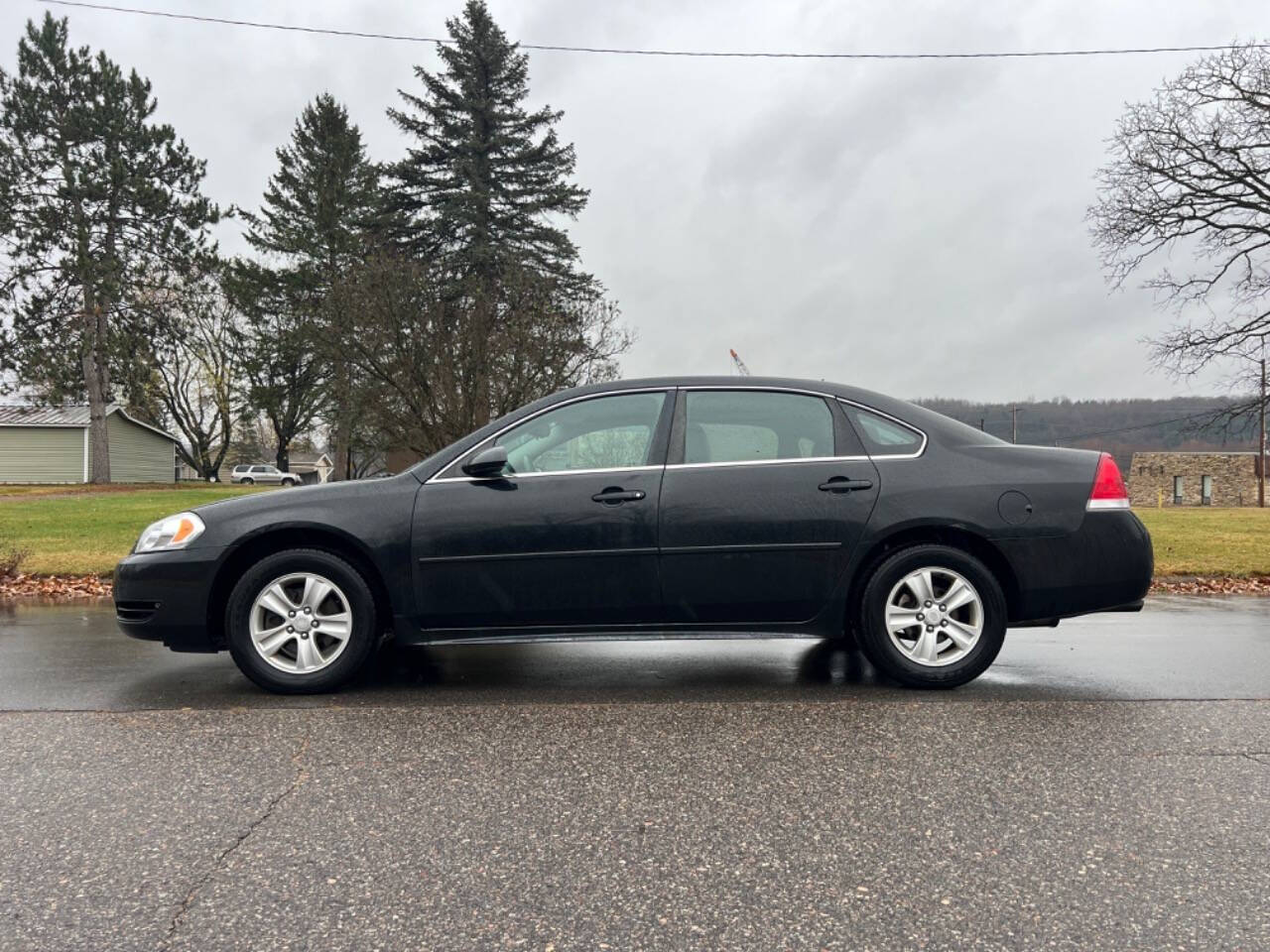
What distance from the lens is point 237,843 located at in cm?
283

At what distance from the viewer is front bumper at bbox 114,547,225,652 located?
4656mm

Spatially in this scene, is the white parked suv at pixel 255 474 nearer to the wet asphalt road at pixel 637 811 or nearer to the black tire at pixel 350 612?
the black tire at pixel 350 612

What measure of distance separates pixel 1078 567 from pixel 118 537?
12751mm

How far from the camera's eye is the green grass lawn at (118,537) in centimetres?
1060

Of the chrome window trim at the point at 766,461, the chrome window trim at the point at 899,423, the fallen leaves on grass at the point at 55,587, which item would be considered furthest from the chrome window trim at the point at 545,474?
the fallen leaves on grass at the point at 55,587

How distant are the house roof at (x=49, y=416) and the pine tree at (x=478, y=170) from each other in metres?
17.6

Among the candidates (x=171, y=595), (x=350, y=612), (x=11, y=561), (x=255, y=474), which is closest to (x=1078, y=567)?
(x=350, y=612)

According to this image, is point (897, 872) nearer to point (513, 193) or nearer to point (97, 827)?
point (97, 827)

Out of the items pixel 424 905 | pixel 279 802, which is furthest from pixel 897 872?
pixel 279 802

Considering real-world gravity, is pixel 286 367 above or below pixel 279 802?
above

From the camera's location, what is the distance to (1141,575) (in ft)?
15.5

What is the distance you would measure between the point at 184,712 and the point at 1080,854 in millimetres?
3816

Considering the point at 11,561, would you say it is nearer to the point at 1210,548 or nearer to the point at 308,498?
the point at 308,498

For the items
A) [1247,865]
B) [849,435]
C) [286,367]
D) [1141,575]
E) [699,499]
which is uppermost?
[286,367]
